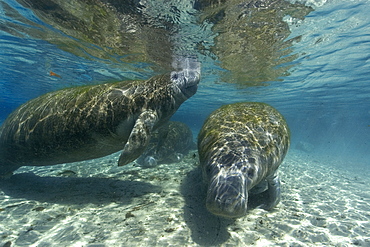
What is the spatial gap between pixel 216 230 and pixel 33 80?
26.0 m

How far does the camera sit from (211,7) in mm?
7199

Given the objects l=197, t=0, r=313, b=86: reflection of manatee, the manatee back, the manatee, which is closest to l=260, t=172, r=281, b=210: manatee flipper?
the manatee

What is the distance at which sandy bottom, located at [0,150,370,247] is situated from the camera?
3266mm

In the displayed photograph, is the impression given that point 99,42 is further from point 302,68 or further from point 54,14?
point 302,68

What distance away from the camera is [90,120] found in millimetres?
4645

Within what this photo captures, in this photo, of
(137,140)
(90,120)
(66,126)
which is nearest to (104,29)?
(66,126)

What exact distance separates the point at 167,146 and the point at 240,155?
6491mm

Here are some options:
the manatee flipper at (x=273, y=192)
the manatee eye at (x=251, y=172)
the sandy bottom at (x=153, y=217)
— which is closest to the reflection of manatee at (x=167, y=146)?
the sandy bottom at (x=153, y=217)

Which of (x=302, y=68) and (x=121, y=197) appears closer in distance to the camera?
(x=121, y=197)

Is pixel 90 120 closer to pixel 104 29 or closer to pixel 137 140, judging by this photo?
pixel 137 140

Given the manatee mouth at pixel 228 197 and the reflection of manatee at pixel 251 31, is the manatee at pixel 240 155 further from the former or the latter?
the reflection of manatee at pixel 251 31

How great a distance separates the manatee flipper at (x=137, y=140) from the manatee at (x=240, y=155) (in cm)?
123

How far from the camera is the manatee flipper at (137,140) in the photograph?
155 inches

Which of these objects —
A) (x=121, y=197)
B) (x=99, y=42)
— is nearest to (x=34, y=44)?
(x=99, y=42)
